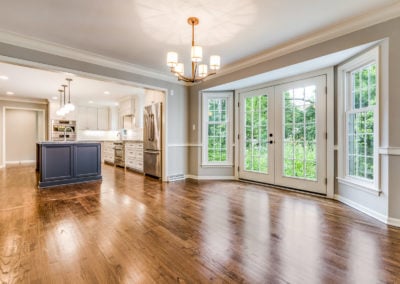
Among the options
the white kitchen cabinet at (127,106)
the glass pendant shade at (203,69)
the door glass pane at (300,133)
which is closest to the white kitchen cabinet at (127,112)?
the white kitchen cabinet at (127,106)

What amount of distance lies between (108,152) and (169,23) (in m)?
6.98

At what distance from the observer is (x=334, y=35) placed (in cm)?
295

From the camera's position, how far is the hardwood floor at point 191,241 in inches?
61.3

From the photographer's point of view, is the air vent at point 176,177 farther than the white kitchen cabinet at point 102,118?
No

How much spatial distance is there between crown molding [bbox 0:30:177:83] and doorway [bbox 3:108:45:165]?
20.9 feet

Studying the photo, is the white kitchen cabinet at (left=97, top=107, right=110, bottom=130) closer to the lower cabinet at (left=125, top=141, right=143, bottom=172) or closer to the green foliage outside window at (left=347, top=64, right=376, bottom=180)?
the lower cabinet at (left=125, top=141, right=143, bottom=172)

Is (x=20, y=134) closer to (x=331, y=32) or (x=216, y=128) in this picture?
(x=216, y=128)

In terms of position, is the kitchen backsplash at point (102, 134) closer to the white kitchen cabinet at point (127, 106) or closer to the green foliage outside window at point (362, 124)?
the white kitchen cabinet at point (127, 106)

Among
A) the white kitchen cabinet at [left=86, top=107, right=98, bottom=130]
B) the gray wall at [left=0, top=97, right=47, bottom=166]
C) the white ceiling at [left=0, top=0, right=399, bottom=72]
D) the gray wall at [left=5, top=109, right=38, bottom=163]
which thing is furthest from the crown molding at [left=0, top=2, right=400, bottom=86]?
the gray wall at [left=5, top=109, right=38, bottom=163]

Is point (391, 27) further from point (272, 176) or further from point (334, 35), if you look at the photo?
point (272, 176)

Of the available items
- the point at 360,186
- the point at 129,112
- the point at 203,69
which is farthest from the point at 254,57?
the point at 129,112

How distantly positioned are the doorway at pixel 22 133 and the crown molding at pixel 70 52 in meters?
6.36

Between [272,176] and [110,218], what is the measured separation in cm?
326

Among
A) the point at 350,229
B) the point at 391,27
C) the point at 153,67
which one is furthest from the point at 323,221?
the point at 153,67
